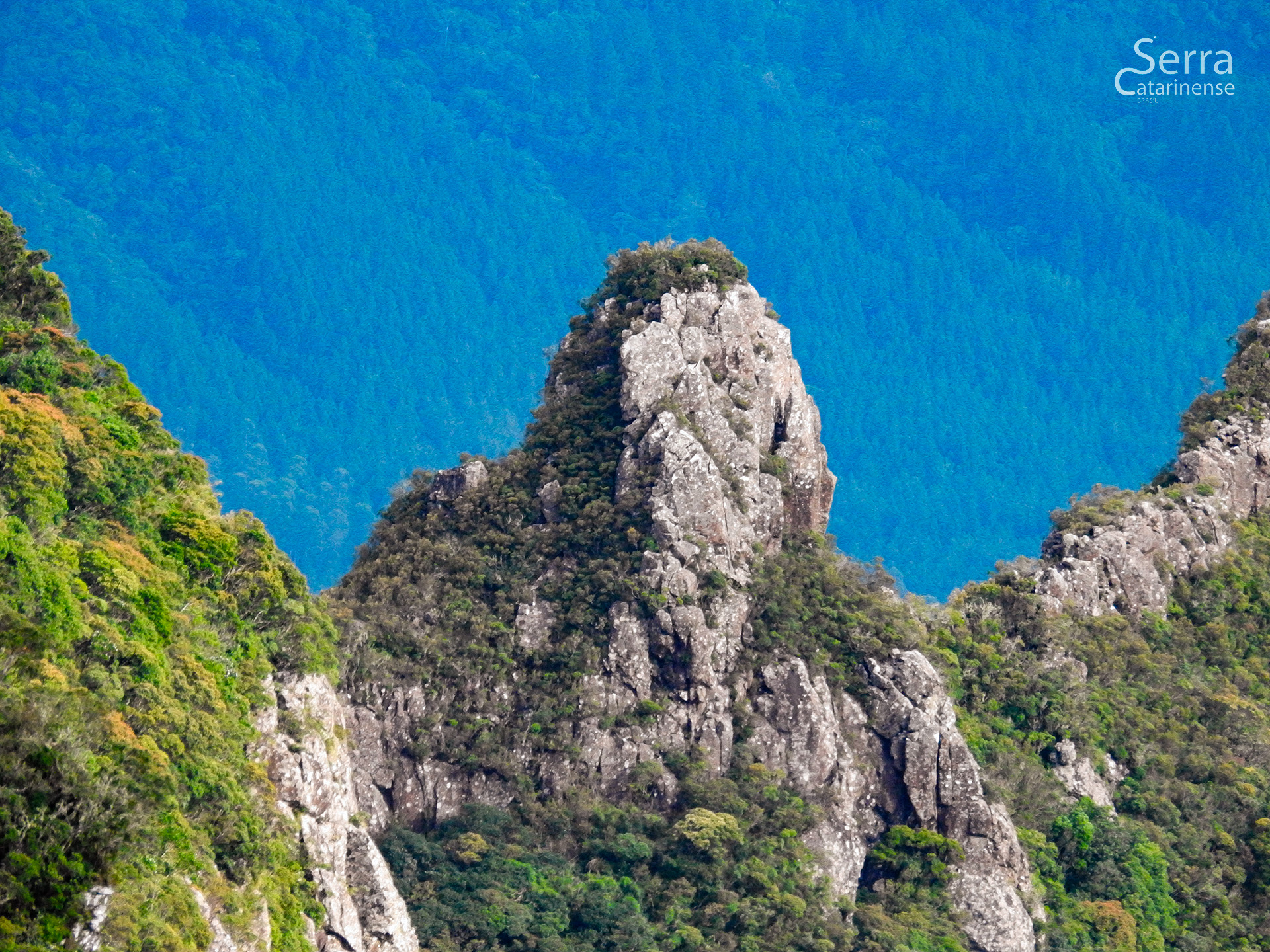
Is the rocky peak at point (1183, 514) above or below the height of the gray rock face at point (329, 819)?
above

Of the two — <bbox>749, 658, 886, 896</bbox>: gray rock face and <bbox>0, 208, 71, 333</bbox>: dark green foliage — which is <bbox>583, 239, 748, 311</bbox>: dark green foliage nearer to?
<bbox>749, 658, 886, 896</bbox>: gray rock face

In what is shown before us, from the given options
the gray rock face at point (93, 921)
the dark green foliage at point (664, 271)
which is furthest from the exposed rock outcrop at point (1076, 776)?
the gray rock face at point (93, 921)

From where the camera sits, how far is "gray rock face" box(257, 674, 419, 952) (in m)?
50.6

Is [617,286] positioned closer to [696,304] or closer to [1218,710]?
[696,304]

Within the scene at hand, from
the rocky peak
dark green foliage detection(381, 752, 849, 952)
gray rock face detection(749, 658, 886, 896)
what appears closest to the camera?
dark green foliage detection(381, 752, 849, 952)

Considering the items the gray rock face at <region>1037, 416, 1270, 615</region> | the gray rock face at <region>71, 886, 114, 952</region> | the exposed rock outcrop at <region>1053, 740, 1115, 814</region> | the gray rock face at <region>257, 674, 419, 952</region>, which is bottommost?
the gray rock face at <region>71, 886, 114, 952</region>

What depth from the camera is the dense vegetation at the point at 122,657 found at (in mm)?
36531

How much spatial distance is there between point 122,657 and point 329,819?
10159 mm

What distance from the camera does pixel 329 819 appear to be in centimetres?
5269

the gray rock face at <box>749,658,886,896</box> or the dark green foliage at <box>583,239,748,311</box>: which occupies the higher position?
the dark green foliage at <box>583,239,748,311</box>

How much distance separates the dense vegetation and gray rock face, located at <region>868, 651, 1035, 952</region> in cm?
2127

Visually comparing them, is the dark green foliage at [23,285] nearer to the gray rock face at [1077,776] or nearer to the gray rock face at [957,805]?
the gray rock face at [957,805]

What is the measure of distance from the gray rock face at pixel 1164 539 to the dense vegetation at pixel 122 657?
36021 mm

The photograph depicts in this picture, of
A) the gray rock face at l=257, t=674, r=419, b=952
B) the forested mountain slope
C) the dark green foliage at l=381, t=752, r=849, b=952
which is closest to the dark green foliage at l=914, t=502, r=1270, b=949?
the forested mountain slope
